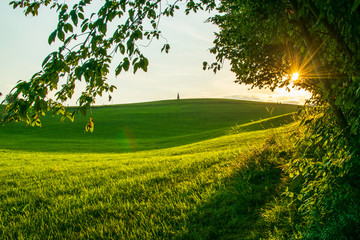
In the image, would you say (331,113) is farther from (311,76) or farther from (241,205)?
(241,205)

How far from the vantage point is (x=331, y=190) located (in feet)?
9.73

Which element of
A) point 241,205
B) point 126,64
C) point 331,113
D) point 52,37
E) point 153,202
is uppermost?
point 52,37

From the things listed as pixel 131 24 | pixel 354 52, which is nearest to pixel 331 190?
pixel 354 52

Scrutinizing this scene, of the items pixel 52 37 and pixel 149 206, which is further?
pixel 149 206

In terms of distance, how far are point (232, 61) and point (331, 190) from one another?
2.09m

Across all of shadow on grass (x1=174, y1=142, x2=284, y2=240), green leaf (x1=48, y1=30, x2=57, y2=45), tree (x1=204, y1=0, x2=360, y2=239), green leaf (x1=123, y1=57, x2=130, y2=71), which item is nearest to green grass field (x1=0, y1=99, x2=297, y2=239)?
shadow on grass (x1=174, y1=142, x2=284, y2=240)

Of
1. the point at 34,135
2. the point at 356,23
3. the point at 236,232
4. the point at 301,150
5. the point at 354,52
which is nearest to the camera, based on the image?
the point at 356,23

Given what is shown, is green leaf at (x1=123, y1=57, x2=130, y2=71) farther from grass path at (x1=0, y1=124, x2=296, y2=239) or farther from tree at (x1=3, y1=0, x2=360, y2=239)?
grass path at (x1=0, y1=124, x2=296, y2=239)

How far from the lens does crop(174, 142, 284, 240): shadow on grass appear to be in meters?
4.11

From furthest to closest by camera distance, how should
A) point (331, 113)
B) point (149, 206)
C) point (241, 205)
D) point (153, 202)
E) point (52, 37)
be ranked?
point (153, 202)
point (149, 206)
point (241, 205)
point (331, 113)
point (52, 37)

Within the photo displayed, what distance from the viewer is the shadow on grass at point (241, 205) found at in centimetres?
411

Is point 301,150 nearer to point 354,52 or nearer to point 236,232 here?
point 236,232

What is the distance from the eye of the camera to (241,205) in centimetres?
480

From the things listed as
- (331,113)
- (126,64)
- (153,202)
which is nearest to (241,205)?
(153,202)
